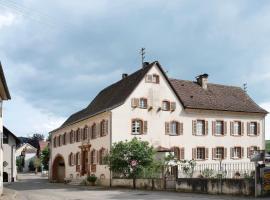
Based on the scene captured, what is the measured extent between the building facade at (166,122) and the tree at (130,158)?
150 inches

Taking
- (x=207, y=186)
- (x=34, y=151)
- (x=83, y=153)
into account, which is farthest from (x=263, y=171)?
(x=34, y=151)

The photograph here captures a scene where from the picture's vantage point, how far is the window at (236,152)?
49.3 m

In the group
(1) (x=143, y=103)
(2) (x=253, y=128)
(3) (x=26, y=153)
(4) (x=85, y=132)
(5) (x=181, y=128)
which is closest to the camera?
(1) (x=143, y=103)

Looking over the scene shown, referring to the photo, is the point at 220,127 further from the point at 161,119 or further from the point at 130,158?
the point at 130,158

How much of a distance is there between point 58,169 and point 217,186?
3687 centimetres

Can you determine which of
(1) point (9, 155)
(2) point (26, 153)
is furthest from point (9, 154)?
(2) point (26, 153)

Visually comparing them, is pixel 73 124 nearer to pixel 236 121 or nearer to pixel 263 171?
pixel 236 121

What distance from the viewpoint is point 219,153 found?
48438 mm

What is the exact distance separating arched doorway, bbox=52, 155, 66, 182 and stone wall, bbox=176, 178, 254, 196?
30926mm

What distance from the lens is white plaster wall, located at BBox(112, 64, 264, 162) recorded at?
42281 millimetres

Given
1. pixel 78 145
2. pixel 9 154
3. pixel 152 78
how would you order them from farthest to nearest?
pixel 9 154, pixel 78 145, pixel 152 78

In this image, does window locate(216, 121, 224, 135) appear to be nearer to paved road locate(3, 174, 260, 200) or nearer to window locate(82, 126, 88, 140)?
window locate(82, 126, 88, 140)

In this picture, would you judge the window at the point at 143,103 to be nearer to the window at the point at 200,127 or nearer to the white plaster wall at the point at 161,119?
the white plaster wall at the point at 161,119

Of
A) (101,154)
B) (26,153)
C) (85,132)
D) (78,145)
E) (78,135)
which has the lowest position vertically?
(26,153)
